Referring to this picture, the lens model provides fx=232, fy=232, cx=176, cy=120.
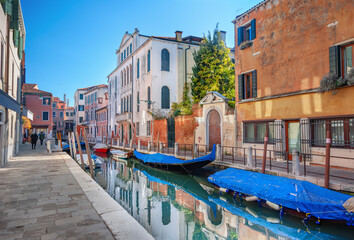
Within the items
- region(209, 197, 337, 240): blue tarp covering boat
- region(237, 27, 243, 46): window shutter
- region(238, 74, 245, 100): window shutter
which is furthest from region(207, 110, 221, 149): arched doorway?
region(209, 197, 337, 240): blue tarp covering boat

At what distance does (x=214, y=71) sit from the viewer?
1600 cm

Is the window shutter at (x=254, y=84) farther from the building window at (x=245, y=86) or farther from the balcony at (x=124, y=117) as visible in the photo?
the balcony at (x=124, y=117)

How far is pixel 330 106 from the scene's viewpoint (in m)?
8.09

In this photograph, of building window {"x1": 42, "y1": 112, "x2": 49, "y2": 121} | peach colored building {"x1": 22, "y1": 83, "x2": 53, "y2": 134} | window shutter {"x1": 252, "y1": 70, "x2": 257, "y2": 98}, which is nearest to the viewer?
window shutter {"x1": 252, "y1": 70, "x2": 257, "y2": 98}

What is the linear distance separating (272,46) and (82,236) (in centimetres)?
1025

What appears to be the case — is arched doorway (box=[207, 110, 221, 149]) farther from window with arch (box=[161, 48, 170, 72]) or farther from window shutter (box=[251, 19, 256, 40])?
window with arch (box=[161, 48, 170, 72])

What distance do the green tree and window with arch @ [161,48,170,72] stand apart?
4264 mm

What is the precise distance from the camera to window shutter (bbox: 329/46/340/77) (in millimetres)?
7902

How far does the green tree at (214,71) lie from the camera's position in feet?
52.2

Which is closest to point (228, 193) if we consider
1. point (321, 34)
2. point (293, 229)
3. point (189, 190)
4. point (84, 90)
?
point (189, 190)

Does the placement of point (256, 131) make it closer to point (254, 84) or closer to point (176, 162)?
point (254, 84)

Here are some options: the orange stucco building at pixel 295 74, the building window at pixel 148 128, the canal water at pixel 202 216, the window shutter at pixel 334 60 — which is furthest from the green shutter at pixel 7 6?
the building window at pixel 148 128

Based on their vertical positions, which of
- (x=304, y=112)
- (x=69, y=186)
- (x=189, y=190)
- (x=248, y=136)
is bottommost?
(x=189, y=190)

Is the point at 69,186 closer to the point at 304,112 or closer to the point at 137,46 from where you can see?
the point at 304,112
